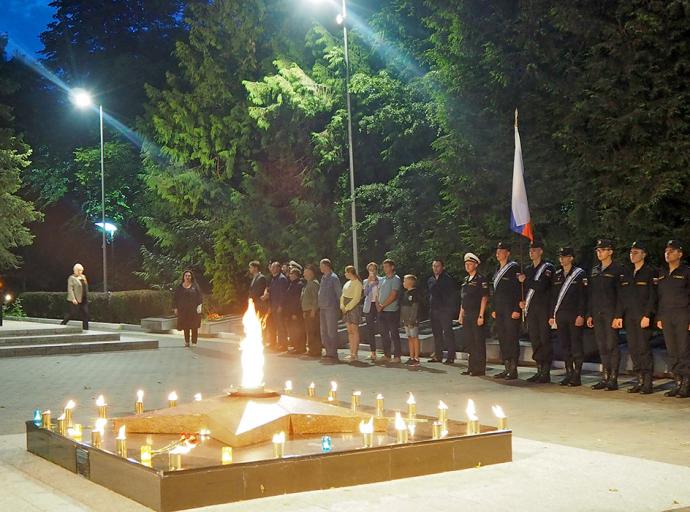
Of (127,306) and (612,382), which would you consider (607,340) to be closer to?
(612,382)

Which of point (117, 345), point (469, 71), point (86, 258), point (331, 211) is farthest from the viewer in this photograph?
point (86, 258)

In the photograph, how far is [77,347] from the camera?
22641 mm

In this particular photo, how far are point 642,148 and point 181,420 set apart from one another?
11406 mm

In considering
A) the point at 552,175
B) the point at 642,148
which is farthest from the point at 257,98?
the point at 642,148

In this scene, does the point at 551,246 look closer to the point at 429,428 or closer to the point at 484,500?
the point at 429,428

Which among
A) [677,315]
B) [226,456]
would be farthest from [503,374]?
[226,456]

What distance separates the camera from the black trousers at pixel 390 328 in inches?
712

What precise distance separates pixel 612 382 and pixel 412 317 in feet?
16.0

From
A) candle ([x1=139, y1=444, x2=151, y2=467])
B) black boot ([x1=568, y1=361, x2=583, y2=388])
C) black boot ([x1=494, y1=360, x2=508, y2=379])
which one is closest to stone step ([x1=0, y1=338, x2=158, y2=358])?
black boot ([x1=494, y1=360, x2=508, y2=379])

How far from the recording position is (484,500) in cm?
668

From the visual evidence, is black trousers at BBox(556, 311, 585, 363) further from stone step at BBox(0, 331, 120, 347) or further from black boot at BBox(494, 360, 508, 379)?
stone step at BBox(0, 331, 120, 347)

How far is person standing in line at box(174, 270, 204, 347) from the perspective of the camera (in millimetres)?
23031

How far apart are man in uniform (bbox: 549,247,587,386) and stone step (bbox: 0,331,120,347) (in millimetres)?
13301

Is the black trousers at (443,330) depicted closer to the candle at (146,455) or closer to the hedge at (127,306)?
the candle at (146,455)
